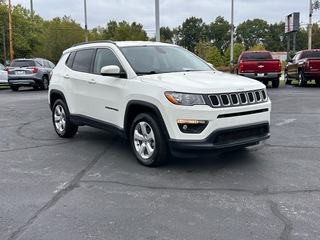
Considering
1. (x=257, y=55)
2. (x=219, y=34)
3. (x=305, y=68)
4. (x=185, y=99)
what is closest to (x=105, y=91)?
(x=185, y=99)

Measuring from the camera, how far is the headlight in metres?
4.76

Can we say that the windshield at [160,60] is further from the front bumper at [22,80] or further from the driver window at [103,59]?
the front bumper at [22,80]

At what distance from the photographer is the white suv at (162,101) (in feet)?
15.7

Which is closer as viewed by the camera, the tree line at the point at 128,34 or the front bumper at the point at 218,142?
the front bumper at the point at 218,142

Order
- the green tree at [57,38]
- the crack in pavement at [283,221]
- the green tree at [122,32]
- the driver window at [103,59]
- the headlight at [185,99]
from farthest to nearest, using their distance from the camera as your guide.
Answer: the green tree at [122,32]
the green tree at [57,38]
the driver window at [103,59]
the headlight at [185,99]
the crack in pavement at [283,221]

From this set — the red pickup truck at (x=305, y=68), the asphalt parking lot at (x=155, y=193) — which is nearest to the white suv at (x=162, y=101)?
the asphalt parking lot at (x=155, y=193)

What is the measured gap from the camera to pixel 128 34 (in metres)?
67.0

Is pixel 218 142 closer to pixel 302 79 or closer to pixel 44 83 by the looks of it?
pixel 302 79

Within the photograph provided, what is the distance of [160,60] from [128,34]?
6283 cm

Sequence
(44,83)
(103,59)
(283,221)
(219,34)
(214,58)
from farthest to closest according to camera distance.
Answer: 1. (219,34)
2. (214,58)
3. (44,83)
4. (103,59)
5. (283,221)

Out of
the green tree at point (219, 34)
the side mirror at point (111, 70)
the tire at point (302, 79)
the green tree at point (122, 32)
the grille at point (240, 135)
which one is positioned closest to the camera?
the grille at point (240, 135)

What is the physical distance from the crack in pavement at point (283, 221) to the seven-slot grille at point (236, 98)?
4.55ft

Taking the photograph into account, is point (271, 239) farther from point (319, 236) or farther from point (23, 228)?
point (23, 228)

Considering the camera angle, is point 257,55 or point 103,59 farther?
point 257,55
